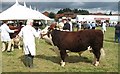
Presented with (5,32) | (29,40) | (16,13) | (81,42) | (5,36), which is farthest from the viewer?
(16,13)

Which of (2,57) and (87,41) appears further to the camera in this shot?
(2,57)

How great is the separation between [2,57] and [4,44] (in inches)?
90.7

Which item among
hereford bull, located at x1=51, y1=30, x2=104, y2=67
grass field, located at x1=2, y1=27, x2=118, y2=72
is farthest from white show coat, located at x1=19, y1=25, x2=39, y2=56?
hereford bull, located at x1=51, y1=30, x2=104, y2=67

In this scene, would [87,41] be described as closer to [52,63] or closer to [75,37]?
[75,37]

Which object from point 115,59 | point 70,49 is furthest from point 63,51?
point 115,59

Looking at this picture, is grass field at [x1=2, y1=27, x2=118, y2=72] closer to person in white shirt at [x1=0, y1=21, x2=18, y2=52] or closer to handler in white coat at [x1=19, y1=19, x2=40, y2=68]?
handler in white coat at [x1=19, y1=19, x2=40, y2=68]

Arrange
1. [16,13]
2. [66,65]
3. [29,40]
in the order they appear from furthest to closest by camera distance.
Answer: [16,13]
[66,65]
[29,40]

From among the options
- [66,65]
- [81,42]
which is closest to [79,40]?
[81,42]

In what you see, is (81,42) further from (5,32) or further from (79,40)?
(5,32)

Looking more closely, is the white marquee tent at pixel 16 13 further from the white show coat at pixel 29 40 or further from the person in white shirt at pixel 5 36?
A: the white show coat at pixel 29 40

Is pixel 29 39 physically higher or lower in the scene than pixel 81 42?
higher

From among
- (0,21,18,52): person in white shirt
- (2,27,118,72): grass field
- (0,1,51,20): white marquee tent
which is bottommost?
(2,27,118,72): grass field

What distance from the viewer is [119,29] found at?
21078mm

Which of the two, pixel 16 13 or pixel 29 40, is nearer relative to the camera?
pixel 29 40
